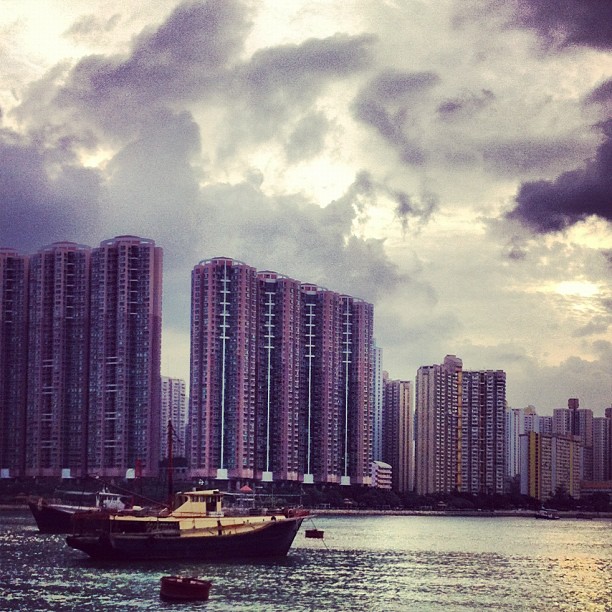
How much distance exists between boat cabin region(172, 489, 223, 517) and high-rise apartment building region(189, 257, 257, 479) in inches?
3665

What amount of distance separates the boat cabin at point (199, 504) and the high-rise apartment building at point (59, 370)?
9372cm

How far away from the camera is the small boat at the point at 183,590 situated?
162 ft

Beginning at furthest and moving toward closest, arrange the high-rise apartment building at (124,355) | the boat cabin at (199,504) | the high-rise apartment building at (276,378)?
the high-rise apartment building at (276,378)
the high-rise apartment building at (124,355)
the boat cabin at (199,504)

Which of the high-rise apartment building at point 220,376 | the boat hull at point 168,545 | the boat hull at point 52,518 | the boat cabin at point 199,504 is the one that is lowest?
the boat hull at point 52,518

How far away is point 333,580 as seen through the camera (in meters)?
61.2

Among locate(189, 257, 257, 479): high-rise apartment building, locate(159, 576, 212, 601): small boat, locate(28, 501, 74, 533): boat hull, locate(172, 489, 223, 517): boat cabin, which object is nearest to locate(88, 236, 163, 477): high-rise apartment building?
locate(189, 257, 257, 479): high-rise apartment building

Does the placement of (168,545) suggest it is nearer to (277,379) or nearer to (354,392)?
(277,379)

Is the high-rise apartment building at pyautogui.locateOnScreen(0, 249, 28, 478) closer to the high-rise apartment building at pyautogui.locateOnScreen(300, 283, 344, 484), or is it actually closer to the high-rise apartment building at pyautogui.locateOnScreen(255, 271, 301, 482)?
the high-rise apartment building at pyautogui.locateOnScreen(255, 271, 301, 482)

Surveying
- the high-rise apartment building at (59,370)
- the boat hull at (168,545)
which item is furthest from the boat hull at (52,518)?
the high-rise apartment building at (59,370)

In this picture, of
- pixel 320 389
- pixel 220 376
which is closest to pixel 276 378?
pixel 320 389

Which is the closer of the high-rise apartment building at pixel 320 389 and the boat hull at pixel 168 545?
the boat hull at pixel 168 545

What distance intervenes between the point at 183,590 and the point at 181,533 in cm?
1491

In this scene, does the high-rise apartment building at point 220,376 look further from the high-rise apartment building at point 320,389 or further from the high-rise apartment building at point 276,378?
the high-rise apartment building at point 320,389

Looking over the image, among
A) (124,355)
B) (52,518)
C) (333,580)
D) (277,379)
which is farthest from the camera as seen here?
(277,379)
